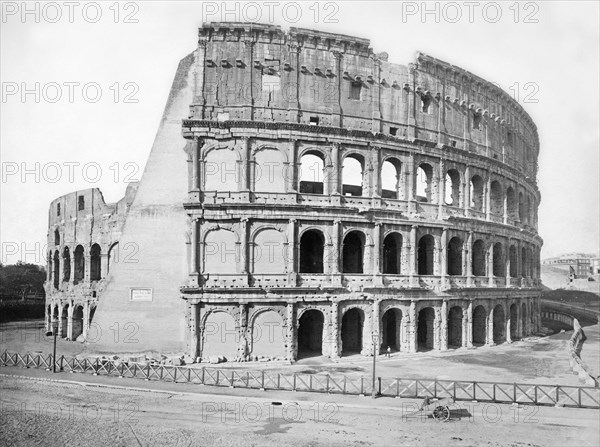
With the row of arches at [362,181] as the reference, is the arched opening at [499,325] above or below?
below

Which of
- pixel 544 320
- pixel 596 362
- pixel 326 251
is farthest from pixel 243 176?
pixel 544 320

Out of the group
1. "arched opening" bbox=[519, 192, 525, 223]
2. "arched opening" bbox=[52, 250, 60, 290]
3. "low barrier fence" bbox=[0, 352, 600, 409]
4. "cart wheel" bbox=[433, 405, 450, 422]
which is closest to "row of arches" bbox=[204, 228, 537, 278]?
"arched opening" bbox=[519, 192, 525, 223]

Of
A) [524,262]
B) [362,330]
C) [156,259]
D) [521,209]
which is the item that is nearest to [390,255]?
[362,330]

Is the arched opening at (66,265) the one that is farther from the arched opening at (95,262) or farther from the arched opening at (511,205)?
the arched opening at (511,205)

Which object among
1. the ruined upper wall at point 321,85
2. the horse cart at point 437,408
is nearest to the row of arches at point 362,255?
the ruined upper wall at point 321,85

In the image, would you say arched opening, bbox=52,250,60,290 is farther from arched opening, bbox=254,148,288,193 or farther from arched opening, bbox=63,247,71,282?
arched opening, bbox=254,148,288,193

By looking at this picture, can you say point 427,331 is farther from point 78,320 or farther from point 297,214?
point 78,320

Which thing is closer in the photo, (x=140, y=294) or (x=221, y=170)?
(x=140, y=294)
